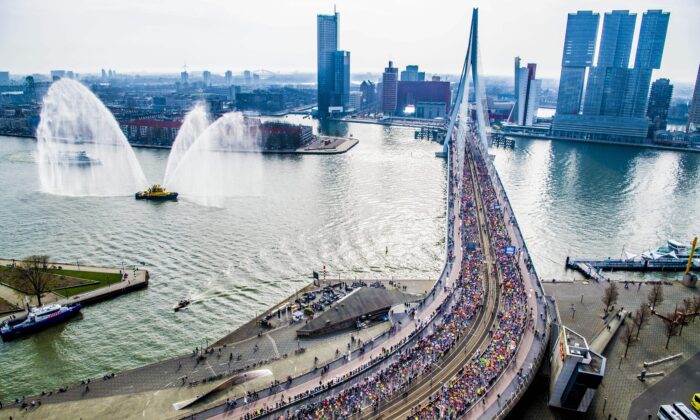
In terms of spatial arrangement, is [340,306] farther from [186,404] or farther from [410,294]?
[186,404]

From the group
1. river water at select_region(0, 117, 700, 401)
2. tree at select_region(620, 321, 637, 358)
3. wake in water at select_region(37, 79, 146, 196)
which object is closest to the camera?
tree at select_region(620, 321, 637, 358)

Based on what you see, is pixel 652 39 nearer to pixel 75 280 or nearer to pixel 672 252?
pixel 672 252

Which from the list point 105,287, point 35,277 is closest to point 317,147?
point 105,287

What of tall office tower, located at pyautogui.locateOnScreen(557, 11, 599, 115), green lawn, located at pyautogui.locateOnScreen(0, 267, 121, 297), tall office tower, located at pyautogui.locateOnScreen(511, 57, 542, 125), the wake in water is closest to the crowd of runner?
green lawn, located at pyautogui.locateOnScreen(0, 267, 121, 297)

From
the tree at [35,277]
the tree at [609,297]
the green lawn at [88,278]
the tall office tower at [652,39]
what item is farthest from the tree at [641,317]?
the tall office tower at [652,39]

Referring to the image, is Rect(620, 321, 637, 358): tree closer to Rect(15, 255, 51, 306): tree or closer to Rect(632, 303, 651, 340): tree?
Rect(632, 303, 651, 340): tree

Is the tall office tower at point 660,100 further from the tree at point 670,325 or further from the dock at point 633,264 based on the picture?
the tree at point 670,325
